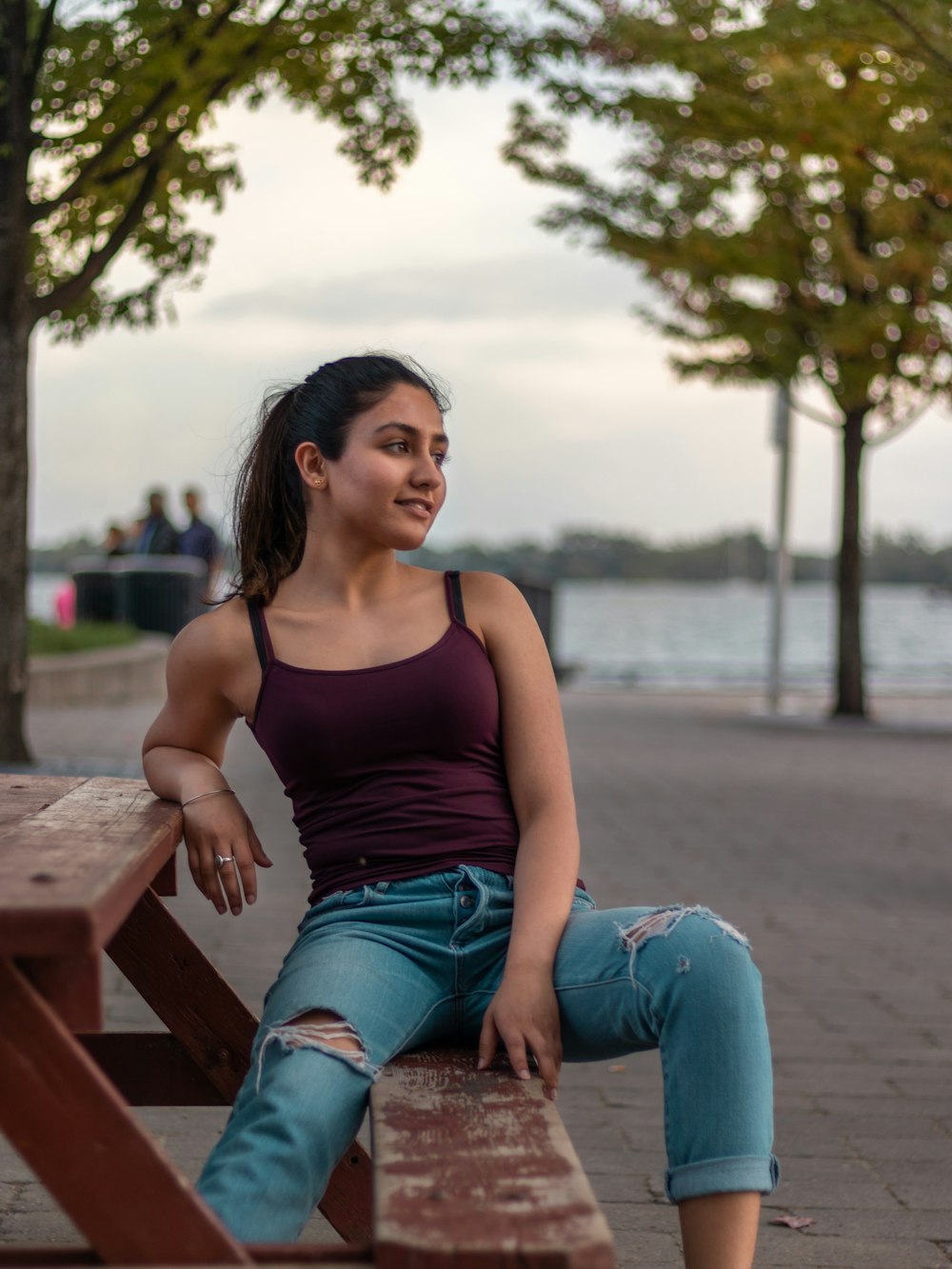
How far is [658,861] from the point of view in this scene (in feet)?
26.5

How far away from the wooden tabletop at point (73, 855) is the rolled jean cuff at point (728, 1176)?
2.71 ft

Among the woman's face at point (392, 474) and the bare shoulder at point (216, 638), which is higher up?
the woman's face at point (392, 474)

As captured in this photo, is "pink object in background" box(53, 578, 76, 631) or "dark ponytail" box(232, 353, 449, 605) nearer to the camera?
"dark ponytail" box(232, 353, 449, 605)

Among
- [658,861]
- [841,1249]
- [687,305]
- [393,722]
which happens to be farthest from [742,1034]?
[687,305]

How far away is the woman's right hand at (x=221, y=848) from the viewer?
2.74m

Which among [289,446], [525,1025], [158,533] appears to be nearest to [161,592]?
[158,533]

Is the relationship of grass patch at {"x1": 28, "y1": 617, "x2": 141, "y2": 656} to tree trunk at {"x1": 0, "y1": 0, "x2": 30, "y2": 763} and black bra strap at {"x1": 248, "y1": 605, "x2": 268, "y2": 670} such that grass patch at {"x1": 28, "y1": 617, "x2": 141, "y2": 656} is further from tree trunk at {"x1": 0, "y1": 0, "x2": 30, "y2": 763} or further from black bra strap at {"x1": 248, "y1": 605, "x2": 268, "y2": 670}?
black bra strap at {"x1": 248, "y1": 605, "x2": 268, "y2": 670}

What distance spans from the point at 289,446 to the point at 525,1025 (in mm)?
1174

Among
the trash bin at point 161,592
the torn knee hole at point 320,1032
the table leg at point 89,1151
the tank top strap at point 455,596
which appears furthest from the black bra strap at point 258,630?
the trash bin at point 161,592

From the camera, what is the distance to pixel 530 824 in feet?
9.05

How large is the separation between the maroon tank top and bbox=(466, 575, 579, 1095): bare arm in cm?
6

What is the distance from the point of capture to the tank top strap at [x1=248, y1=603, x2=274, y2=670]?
281cm

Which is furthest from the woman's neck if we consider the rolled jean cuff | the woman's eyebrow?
the rolled jean cuff

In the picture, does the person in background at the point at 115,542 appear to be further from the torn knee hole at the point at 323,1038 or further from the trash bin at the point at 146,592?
the torn knee hole at the point at 323,1038
